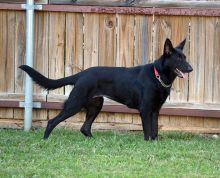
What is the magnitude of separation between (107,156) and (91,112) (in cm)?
202

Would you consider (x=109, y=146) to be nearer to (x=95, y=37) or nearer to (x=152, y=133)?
(x=152, y=133)

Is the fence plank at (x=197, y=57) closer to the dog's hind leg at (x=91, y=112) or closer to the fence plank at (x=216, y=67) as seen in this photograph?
the fence plank at (x=216, y=67)

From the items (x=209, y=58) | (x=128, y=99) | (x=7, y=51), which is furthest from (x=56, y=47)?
(x=209, y=58)

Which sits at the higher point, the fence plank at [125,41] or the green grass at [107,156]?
the fence plank at [125,41]

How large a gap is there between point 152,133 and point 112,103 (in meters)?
1.29

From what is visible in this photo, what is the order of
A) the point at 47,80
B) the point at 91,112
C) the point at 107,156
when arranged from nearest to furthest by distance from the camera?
the point at 107,156 → the point at 47,80 → the point at 91,112

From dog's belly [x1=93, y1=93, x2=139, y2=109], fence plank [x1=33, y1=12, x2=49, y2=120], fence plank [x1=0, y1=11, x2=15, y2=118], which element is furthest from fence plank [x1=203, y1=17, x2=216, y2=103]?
fence plank [x1=0, y1=11, x2=15, y2=118]

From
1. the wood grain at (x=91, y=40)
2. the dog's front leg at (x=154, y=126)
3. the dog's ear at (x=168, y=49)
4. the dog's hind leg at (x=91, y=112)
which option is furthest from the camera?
the wood grain at (x=91, y=40)

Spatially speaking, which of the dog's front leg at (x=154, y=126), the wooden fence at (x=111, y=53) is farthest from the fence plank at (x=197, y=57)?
the dog's front leg at (x=154, y=126)

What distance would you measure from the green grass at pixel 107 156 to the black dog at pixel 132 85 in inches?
15.3

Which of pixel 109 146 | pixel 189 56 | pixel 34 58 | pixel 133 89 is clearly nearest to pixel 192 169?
pixel 109 146

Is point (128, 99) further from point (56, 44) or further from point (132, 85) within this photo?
point (56, 44)

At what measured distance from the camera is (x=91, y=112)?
9.42 m

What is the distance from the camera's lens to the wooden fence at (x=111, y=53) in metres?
9.74
